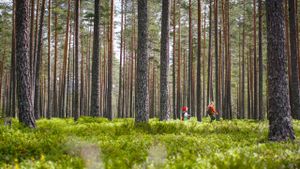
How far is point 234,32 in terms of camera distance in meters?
42.1

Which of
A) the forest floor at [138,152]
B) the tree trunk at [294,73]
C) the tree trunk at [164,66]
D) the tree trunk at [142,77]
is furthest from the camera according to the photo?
the tree trunk at [294,73]

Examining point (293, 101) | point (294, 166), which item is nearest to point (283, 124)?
point (294, 166)

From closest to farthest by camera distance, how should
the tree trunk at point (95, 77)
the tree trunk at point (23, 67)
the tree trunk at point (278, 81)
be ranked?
the tree trunk at point (278, 81) < the tree trunk at point (23, 67) < the tree trunk at point (95, 77)

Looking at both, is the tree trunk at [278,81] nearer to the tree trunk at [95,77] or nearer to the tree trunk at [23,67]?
the tree trunk at [23,67]

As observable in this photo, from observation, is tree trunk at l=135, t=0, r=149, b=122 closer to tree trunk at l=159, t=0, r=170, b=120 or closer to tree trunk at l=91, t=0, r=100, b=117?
tree trunk at l=159, t=0, r=170, b=120

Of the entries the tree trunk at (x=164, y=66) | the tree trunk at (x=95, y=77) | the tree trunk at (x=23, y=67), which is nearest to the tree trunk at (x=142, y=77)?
the tree trunk at (x=164, y=66)

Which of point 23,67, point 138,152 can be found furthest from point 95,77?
point 138,152

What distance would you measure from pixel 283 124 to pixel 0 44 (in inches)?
1658

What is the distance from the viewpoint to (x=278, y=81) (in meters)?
9.77

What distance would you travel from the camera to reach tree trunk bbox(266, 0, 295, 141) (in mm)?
9734

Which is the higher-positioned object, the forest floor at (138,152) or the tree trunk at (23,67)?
the tree trunk at (23,67)

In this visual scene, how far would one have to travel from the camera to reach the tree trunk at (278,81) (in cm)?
973

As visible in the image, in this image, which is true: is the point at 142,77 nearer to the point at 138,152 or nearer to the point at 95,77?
the point at 95,77

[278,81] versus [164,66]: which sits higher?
[164,66]
